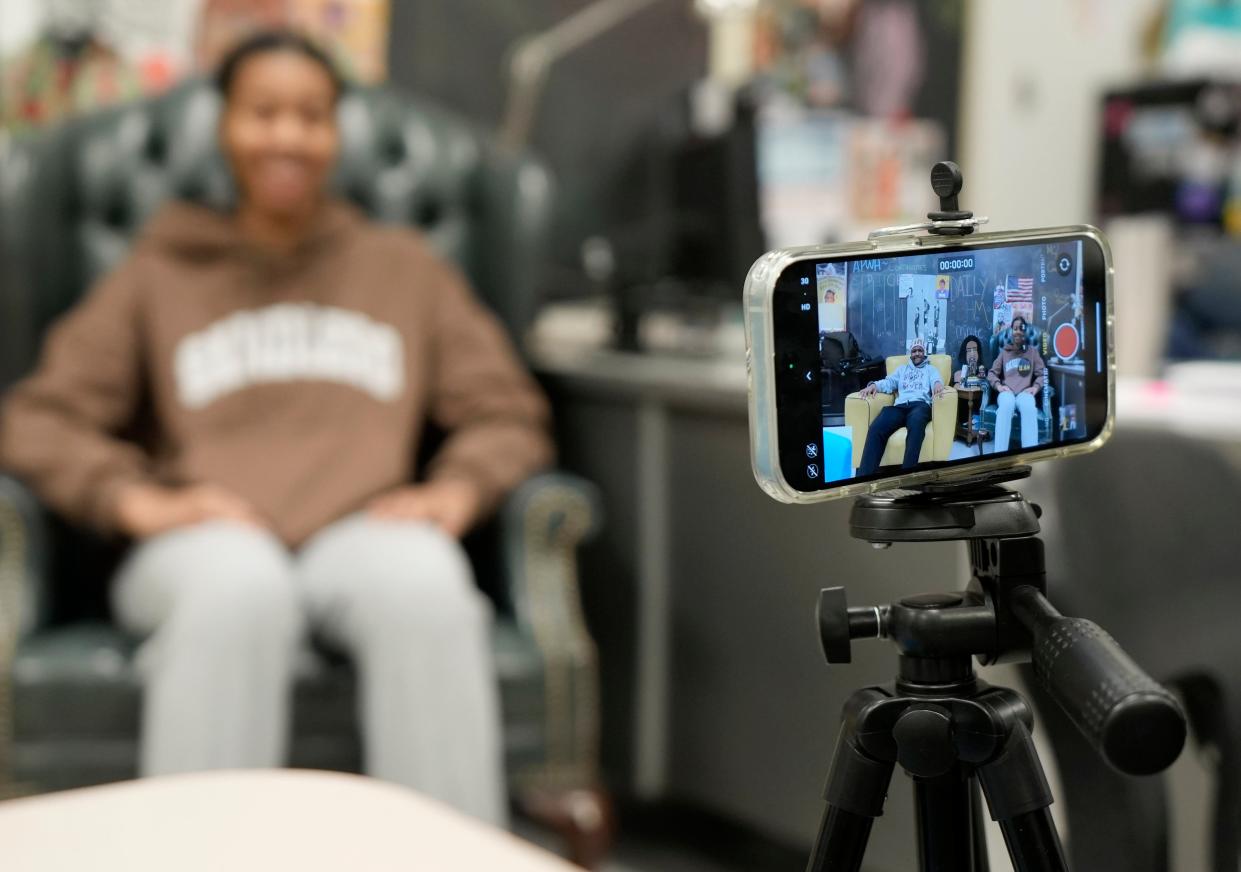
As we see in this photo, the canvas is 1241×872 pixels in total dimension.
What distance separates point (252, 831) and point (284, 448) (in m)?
1.40

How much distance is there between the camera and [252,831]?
0.65 m

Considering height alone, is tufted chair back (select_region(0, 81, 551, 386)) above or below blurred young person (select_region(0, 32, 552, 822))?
above

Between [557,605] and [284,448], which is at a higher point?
[284,448]

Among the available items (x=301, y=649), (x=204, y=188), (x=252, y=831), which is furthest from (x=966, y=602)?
(x=204, y=188)

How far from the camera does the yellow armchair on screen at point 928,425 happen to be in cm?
53

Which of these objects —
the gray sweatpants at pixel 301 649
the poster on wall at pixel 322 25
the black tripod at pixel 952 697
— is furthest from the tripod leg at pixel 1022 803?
the poster on wall at pixel 322 25

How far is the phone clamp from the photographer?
53 centimetres

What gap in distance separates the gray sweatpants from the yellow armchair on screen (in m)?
1.26

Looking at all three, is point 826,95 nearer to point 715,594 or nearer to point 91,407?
point 715,594

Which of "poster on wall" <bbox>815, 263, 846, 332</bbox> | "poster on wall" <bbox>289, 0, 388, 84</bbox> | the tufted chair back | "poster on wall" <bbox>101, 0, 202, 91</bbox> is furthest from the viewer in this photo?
"poster on wall" <bbox>289, 0, 388, 84</bbox>

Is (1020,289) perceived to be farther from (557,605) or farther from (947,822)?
(557,605)

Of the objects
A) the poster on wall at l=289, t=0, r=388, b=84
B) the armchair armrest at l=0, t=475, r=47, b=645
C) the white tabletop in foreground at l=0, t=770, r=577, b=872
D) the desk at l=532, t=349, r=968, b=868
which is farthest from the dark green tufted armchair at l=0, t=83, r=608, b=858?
the white tabletop in foreground at l=0, t=770, r=577, b=872

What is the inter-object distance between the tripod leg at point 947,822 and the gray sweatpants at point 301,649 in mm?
1207

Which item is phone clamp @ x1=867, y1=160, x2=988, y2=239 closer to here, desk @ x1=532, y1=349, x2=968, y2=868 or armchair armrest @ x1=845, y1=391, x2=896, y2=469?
armchair armrest @ x1=845, y1=391, x2=896, y2=469
